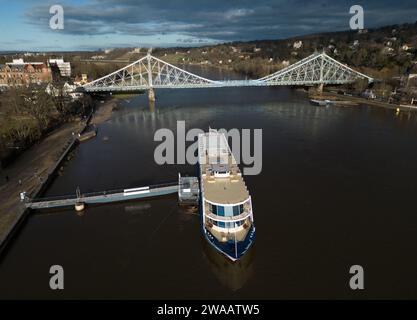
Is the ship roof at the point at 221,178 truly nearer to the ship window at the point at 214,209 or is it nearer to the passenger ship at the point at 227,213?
the passenger ship at the point at 227,213

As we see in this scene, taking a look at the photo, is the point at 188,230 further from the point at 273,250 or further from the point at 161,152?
the point at 161,152

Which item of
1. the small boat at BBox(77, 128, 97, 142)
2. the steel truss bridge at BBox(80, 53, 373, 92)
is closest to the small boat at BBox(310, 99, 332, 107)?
the steel truss bridge at BBox(80, 53, 373, 92)

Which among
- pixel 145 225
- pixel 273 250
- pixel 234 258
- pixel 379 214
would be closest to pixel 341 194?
pixel 379 214

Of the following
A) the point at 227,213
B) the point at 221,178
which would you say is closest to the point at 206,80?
the point at 221,178

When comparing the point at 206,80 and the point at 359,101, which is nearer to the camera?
the point at 359,101

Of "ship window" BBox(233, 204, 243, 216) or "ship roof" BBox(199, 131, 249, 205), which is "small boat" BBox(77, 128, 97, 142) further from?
"ship window" BBox(233, 204, 243, 216)

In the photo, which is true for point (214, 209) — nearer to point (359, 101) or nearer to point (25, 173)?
point (25, 173)

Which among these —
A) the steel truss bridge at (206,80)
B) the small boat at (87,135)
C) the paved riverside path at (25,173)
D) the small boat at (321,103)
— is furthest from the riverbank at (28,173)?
the small boat at (321,103)
